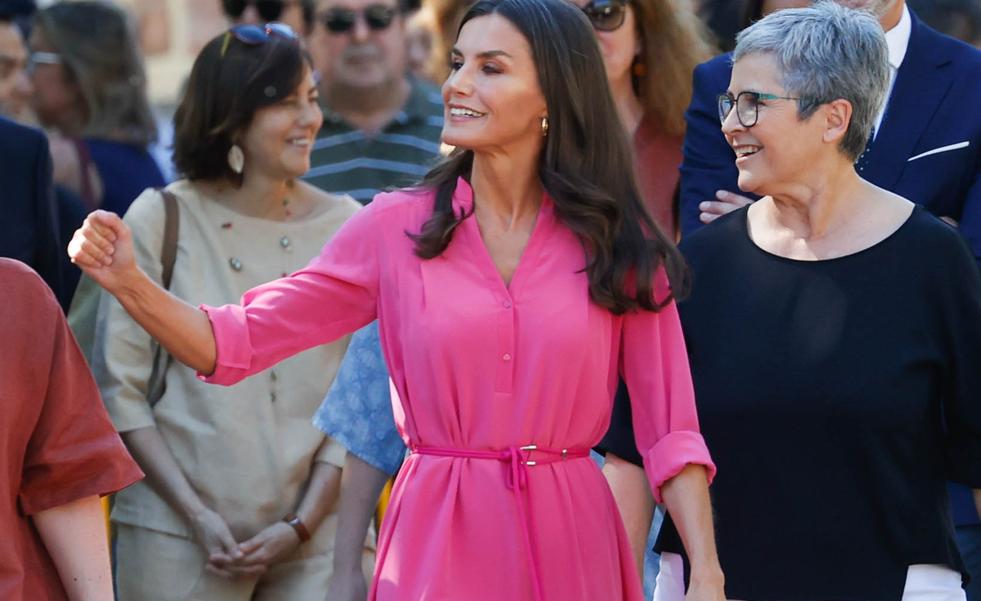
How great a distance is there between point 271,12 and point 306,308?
3.98 m

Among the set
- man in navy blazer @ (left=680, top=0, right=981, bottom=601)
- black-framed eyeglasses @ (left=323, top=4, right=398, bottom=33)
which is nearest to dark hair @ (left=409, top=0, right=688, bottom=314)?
man in navy blazer @ (left=680, top=0, right=981, bottom=601)

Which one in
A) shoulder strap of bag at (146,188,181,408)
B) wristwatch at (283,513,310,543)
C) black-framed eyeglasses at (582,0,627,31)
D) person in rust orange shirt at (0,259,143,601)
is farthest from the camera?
black-framed eyeglasses at (582,0,627,31)

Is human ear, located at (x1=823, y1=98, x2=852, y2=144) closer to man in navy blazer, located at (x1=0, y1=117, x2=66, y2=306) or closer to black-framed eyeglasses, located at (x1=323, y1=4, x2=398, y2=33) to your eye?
man in navy blazer, located at (x1=0, y1=117, x2=66, y2=306)

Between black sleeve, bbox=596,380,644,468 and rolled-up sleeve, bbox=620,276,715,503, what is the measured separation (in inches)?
10.3

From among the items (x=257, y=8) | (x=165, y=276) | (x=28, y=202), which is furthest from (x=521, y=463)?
(x=257, y=8)

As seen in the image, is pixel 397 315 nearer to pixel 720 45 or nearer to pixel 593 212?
pixel 593 212

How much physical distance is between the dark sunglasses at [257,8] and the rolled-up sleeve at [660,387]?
399cm

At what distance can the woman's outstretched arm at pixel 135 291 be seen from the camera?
3.87m

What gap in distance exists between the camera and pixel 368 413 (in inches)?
194

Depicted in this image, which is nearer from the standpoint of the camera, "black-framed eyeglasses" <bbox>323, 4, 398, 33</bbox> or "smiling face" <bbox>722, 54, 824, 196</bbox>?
"smiling face" <bbox>722, 54, 824, 196</bbox>

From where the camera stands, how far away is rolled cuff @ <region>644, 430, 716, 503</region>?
4.34 meters

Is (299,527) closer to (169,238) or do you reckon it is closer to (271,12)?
(169,238)

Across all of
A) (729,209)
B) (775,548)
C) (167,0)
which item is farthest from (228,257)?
(167,0)

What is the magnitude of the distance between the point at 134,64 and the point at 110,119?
0.31 m
